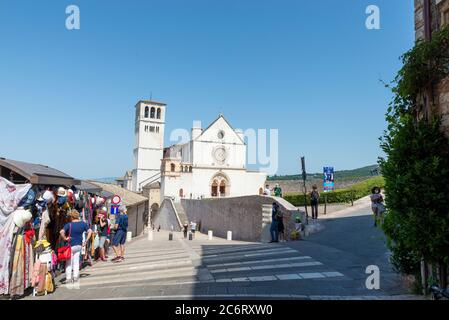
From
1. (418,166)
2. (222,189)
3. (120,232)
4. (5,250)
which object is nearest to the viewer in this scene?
(418,166)

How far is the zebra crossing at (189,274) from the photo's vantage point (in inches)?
260

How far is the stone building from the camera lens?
5305mm

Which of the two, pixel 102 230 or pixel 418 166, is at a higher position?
pixel 418 166

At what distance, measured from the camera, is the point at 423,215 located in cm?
504

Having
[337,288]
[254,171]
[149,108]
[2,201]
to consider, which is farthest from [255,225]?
[149,108]

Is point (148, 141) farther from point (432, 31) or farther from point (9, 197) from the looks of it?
point (432, 31)

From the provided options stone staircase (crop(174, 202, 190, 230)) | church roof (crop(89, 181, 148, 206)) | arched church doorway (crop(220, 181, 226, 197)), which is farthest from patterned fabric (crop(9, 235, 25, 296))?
arched church doorway (crop(220, 181, 226, 197))

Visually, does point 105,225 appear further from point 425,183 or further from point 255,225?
point 255,225

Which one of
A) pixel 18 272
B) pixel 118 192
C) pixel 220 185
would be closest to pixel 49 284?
pixel 18 272

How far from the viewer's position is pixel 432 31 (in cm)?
566

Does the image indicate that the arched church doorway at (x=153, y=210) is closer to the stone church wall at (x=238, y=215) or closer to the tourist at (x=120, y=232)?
the stone church wall at (x=238, y=215)

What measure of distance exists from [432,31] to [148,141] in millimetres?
68065

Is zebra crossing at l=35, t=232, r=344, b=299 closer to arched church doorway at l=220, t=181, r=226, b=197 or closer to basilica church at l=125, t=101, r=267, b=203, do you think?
basilica church at l=125, t=101, r=267, b=203

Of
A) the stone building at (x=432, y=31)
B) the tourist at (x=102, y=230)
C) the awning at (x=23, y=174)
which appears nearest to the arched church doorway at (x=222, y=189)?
the tourist at (x=102, y=230)
